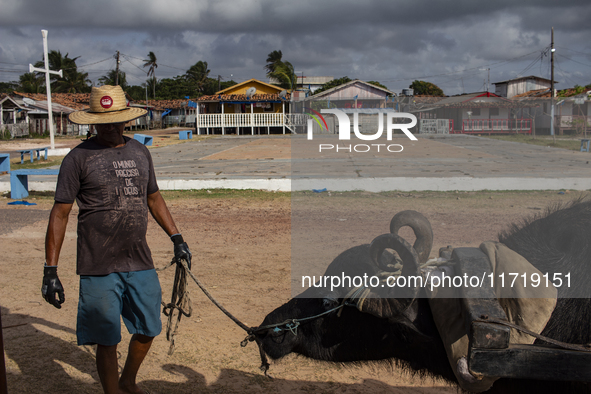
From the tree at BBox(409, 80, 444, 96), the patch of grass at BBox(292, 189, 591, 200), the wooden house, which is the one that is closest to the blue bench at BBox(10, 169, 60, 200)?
the patch of grass at BBox(292, 189, 591, 200)

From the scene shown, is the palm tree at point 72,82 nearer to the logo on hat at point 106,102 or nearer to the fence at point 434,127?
the fence at point 434,127

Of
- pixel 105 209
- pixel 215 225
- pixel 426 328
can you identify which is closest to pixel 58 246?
pixel 105 209

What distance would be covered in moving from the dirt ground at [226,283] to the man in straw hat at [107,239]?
0.71 m

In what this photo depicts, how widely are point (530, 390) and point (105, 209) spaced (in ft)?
7.30

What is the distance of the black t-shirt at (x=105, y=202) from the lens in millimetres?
2520

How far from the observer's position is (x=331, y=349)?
196 centimetres

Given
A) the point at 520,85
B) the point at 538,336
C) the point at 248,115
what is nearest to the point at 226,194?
the point at 538,336

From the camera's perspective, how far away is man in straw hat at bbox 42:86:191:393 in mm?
2521

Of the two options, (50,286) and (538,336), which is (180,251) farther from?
(538,336)

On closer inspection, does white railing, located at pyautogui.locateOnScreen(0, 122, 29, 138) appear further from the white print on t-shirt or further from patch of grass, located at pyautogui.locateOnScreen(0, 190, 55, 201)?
the white print on t-shirt

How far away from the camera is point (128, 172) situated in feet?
8.59

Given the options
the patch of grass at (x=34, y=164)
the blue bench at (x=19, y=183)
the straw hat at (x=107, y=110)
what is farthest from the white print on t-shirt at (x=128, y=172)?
→ the patch of grass at (x=34, y=164)

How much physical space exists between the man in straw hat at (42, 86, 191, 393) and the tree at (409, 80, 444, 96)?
234 feet

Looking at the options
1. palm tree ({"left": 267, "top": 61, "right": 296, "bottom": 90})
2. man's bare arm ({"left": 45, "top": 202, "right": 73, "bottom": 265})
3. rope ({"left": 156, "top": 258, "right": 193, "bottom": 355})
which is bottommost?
rope ({"left": 156, "top": 258, "right": 193, "bottom": 355})
